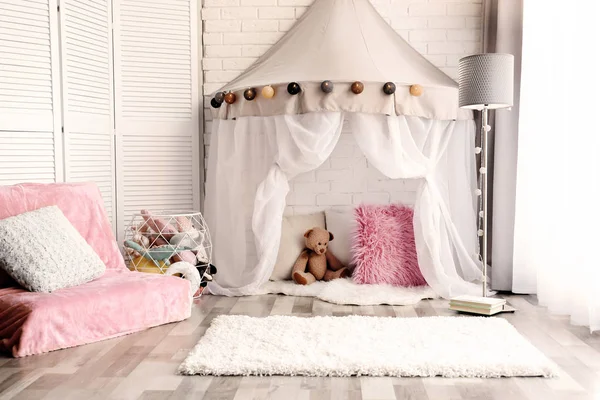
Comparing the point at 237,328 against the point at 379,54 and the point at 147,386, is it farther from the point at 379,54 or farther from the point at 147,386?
the point at 379,54

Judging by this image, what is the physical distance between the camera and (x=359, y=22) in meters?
4.20

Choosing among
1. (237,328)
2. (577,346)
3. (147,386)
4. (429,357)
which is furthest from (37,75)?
(577,346)

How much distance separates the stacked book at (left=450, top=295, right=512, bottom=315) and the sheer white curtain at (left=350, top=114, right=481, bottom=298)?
0.29 metres

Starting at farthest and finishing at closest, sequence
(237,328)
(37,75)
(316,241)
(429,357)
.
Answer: (316,241) → (37,75) → (237,328) → (429,357)

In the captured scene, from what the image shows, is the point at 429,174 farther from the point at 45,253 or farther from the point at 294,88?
the point at 45,253

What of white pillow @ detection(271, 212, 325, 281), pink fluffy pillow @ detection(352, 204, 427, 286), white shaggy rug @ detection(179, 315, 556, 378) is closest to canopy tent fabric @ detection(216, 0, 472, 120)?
pink fluffy pillow @ detection(352, 204, 427, 286)

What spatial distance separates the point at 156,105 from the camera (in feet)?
14.5

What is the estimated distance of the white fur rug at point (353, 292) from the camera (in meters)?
3.63

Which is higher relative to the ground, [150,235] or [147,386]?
[150,235]

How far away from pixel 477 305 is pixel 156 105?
2506 millimetres

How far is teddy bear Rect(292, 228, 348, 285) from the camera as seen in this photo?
4.16m

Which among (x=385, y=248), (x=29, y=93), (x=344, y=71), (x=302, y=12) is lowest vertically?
(x=385, y=248)

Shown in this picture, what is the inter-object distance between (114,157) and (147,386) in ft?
7.69

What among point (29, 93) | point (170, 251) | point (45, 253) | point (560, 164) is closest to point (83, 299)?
point (45, 253)
